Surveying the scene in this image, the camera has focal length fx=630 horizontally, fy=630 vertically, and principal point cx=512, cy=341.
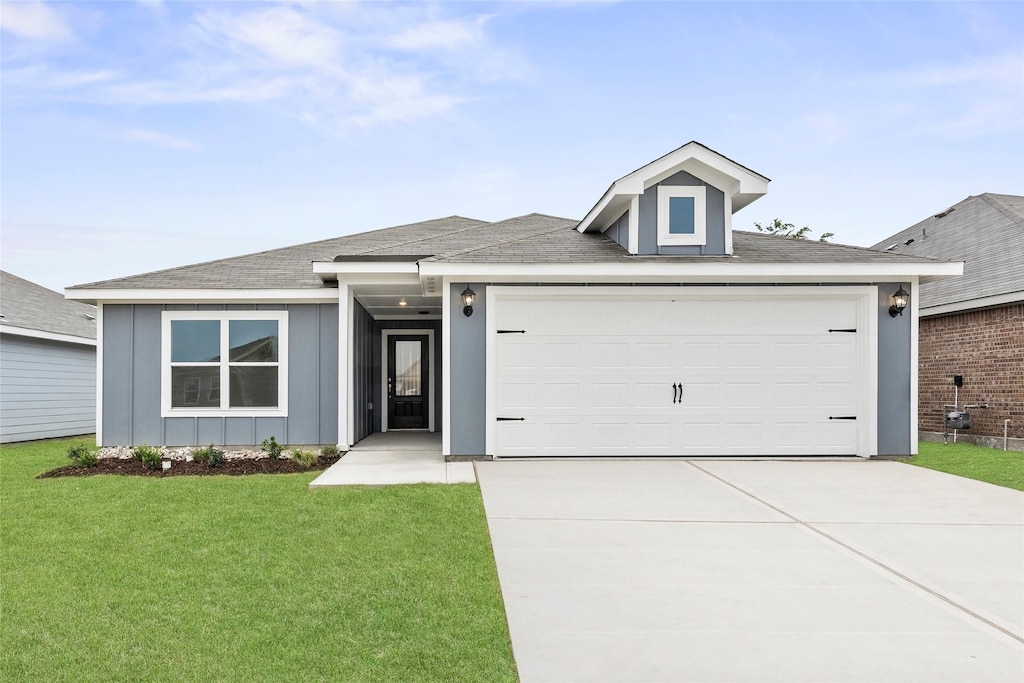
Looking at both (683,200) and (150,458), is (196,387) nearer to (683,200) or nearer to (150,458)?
(150,458)

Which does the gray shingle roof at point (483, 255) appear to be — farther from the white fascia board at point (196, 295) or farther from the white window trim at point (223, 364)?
the white window trim at point (223, 364)

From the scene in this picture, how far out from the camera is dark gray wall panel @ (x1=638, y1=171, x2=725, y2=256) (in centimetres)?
935

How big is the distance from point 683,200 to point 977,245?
9292 mm

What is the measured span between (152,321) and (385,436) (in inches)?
181

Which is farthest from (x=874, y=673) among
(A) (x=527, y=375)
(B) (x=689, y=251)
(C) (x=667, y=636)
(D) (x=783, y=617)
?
(B) (x=689, y=251)

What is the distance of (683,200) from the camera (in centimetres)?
949

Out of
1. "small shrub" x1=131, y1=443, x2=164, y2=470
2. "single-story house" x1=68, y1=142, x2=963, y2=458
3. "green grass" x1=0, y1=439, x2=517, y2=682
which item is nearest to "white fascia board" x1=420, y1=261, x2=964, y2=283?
"single-story house" x1=68, y1=142, x2=963, y2=458

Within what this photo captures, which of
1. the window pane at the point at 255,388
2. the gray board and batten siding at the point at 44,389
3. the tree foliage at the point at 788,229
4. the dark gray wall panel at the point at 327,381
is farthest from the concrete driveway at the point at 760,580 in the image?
the tree foliage at the point at 788,229

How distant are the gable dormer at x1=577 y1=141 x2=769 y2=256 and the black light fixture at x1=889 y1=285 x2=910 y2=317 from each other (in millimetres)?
2365

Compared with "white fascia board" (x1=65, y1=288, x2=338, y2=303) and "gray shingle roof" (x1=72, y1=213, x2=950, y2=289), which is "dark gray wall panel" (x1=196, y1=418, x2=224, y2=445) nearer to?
"white fascia board" (x1=65, y1=288, x2=338, y2=303)

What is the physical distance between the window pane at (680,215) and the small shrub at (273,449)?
22.0 ft

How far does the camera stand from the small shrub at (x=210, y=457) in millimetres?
8875

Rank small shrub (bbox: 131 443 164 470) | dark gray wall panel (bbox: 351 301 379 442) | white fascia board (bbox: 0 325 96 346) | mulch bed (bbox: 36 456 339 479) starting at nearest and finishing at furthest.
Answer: mulch bed (bbox: 36 456 339 479)
small shrub (bbox: 131 443 164 470)
dark gray wall panel (bbox: 351 301 379 442)
white fascia board (bbox: 0 325 96 346)

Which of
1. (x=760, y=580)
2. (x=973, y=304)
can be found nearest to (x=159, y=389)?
(x=760, y=580)
